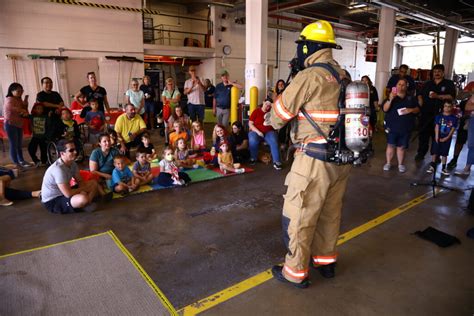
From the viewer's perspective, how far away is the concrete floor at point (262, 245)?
2768 mm

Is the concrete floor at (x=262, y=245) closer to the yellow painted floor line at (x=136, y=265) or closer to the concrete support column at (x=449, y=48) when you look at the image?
the yellow painted floor line at (x=136, y=265)

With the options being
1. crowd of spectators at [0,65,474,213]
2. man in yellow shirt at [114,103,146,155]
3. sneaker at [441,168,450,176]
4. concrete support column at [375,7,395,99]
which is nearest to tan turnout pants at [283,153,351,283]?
crowd of spectators at [0,65,474,213]

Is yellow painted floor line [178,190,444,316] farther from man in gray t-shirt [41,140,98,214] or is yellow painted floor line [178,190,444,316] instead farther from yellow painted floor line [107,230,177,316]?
man in gray t-shirt [41,140,98,214]

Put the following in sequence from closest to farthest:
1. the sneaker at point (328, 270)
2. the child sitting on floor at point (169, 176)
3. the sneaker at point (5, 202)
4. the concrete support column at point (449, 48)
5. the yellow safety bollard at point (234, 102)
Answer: the sneaker at point (328, 270), the sneaker at point (5, 202), the child sitting on floor at point (169, 176), the yellow safety bollard at point (234, 102), the concrete support column at point (449, 48)

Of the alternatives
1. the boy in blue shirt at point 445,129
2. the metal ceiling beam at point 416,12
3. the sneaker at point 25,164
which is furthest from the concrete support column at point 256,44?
the sneaker at point 25,164

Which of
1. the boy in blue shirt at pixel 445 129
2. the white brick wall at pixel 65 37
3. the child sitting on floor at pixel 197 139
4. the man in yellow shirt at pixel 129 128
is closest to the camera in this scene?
the boy in blue shirt at pixel 445 129

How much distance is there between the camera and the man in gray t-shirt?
4254mm

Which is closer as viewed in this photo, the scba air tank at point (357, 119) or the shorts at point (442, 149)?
the scba air tank at point (357, 119)

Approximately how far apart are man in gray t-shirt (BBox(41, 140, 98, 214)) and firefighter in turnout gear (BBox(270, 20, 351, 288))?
280 centimetres

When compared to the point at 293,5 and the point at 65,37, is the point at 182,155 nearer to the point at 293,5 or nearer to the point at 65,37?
the point at 65,37

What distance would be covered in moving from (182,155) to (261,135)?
1661 millimetres

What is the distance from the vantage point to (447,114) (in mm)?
6203

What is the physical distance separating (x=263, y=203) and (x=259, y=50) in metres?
4.83

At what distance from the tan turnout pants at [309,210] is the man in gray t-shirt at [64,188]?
283 cm
